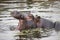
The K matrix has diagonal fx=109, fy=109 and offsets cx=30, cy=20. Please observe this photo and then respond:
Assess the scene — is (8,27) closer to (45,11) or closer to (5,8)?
A: (5,8)

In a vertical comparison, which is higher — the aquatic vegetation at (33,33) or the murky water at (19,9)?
the murky water at (19,9)

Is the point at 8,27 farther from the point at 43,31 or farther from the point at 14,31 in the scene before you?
the point at 43,31

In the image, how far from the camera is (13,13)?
93cm

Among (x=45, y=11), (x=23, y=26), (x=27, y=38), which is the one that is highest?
(x=45, y=11)

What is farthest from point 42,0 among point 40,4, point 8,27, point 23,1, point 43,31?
point 8,27

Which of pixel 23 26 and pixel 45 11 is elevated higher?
pixel 45 11

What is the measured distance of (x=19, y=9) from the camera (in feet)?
3.08

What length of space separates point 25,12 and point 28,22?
0.29ft

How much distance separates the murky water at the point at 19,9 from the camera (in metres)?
0.91

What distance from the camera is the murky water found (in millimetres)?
913

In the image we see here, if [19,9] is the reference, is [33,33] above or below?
below

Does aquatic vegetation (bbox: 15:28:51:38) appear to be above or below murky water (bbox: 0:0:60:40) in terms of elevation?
below

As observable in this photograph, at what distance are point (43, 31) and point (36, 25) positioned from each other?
0.08 meters

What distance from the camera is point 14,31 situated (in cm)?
91
